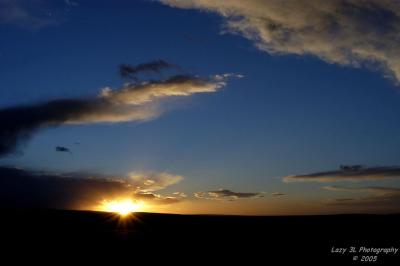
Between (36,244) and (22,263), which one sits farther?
(36,244)

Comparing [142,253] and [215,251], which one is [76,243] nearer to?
[142,253]

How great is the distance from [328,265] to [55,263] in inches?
523

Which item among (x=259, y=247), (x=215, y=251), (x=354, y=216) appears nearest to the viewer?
(x=215, y=251)

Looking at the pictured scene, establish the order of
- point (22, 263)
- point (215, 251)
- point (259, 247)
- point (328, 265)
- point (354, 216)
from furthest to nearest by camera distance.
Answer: point (354, 216)
point (259, 247)
point (215, 251)
point (328, 265)
point (22, 263)

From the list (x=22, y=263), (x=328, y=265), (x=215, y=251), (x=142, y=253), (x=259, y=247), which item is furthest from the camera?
(x=259, y=247)

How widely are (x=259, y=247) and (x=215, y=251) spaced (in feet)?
12.7

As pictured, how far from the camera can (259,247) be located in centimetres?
2922

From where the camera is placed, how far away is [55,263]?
20906 millimetres

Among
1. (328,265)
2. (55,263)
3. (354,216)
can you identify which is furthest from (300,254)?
(354,216)

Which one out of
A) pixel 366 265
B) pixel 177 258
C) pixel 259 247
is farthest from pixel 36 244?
pixel 366 265

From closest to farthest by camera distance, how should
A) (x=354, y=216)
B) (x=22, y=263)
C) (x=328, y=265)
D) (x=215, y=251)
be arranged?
(x=22, y=263), (x=328, y=265), (x=215, y=251), (x=354, y=216)

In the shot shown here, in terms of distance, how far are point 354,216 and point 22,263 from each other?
220 feet

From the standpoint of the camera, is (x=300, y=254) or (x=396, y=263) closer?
(x=396, y=263)

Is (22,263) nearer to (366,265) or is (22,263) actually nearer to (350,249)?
(366,265)
